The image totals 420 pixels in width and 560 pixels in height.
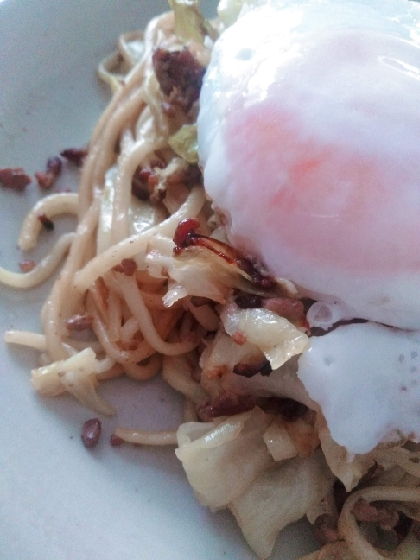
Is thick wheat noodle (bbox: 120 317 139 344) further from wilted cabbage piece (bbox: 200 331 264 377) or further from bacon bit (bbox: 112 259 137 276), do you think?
wilted cabbage piece (bbox: 200 331 264 377)

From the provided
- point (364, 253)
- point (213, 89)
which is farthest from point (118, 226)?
point (364, 253)

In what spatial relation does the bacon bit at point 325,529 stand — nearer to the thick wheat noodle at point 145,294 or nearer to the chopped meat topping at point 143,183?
the thick wheat noodle at point 145,294

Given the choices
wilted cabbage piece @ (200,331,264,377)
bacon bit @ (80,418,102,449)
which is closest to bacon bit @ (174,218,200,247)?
wilted cabbage piece @ (200,331,264,377)

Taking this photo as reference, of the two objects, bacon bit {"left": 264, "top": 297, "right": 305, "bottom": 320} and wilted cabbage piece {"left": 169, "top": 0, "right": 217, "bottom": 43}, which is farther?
wilted cabbage piece {"left": 169, "top": 0, "right": 217, "bottom": 43}

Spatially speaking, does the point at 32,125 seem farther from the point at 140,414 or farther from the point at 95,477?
the point at 95,477

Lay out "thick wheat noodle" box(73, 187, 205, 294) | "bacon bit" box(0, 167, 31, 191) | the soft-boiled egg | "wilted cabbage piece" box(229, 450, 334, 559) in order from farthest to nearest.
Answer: "bacon bit" box(0, 167, 31, 191) → "thick wheat noodle" box(73, 187, 205, 294) → "wilted cabbage piece" box(229, 450, 334, 559) → the soft-boiled egg

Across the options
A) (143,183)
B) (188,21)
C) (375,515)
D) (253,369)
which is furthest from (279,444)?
(188,21)

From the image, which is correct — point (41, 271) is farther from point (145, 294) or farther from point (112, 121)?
point (112, 121)
